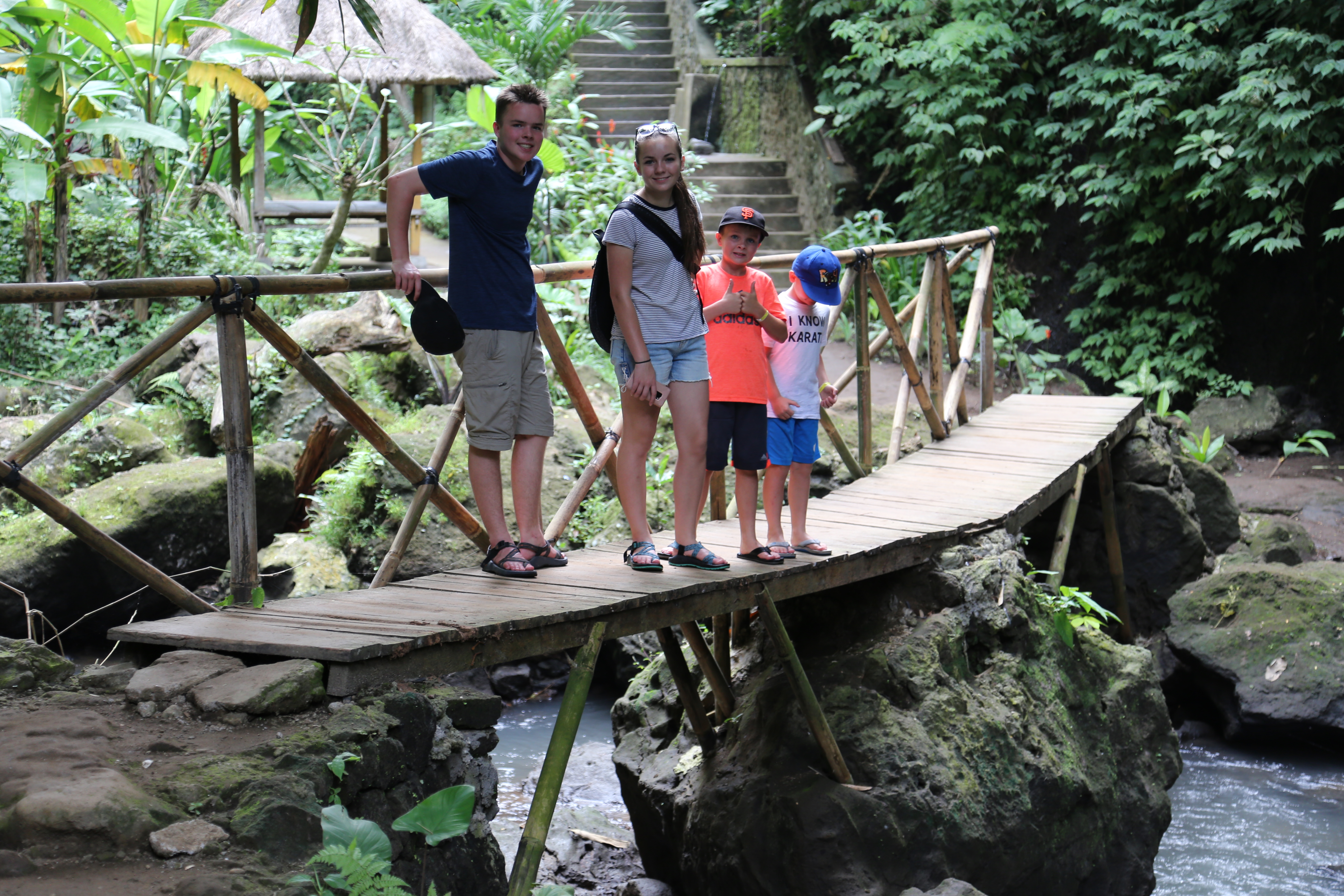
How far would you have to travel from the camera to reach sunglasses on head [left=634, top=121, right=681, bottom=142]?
3.58 meters

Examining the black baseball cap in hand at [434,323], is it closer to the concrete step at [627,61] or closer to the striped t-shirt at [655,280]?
the striped t-shirt at [655,280]

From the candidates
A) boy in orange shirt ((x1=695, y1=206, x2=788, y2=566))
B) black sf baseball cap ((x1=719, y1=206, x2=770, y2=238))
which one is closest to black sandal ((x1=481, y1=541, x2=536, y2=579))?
boy in orange shirt ((x1=695, y1=206, x2=788, y2=566))

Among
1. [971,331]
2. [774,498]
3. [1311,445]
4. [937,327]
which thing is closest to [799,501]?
[774,498]

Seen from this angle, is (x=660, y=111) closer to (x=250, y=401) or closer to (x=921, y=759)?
(x=921, y=759)

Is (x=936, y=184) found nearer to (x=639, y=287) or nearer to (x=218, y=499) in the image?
(x=218, y=499)

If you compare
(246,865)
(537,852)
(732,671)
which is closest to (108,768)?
(246,865)

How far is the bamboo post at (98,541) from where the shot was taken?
3047mm

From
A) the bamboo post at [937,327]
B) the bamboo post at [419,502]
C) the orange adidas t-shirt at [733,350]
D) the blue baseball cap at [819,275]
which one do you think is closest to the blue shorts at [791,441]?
the orange adidas t-shirt at [733,350]

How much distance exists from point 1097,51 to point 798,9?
3.65 m

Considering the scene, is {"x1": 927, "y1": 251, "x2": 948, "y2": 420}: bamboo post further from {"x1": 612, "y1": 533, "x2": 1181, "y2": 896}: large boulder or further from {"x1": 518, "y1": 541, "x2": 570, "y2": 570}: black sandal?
{"x1": 518, "y1": 541, "x2": 570, "y2": 570}: black sandal

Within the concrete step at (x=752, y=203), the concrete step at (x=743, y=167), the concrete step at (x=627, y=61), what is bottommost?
the concrete step at (x=752, y=203)

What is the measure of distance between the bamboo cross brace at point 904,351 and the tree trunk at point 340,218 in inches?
187

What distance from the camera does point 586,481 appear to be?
4652 mm

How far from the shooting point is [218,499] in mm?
6613
